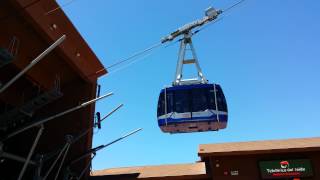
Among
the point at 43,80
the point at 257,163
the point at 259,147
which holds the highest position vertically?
the point at 43,80

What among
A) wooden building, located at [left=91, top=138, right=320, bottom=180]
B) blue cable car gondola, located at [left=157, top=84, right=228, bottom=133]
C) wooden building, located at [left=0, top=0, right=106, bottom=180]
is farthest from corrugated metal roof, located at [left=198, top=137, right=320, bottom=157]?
wooden building, located at [left=0, top=0, right=106, bottom=180]

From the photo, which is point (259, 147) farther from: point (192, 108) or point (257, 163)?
point (192, 108)

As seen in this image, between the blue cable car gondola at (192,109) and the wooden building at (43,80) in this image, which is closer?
the wooden building at (43,80)

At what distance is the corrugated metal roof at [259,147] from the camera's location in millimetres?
21703

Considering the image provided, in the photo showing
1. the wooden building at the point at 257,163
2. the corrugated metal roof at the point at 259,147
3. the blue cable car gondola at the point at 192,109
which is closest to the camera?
the blue cable car gondola at the point at 192,109

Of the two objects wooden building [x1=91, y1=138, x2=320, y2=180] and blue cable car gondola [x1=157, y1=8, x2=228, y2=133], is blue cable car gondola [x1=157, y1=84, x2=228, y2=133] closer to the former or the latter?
blue cable car gondola [x1=157, y1=8, x2=228, y2=133]

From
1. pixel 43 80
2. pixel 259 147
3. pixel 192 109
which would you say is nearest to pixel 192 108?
pixel 192 109

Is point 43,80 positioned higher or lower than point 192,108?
higher

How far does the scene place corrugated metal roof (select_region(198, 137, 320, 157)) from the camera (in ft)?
71.2

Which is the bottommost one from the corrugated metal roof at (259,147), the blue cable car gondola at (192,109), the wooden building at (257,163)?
the wooden building at (257,163)

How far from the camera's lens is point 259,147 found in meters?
22.5

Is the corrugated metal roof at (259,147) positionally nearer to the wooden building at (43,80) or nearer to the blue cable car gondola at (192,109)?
the blue cable car gondola at (192,109)

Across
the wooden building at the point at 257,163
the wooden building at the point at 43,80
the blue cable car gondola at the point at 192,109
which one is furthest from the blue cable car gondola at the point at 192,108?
the wooden building at the point at 43,80

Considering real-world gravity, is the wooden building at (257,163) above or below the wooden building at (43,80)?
below
